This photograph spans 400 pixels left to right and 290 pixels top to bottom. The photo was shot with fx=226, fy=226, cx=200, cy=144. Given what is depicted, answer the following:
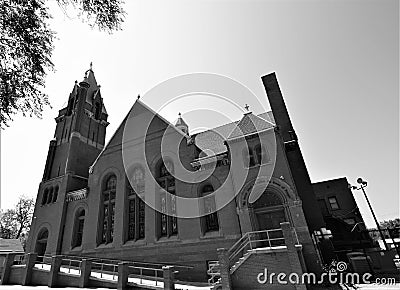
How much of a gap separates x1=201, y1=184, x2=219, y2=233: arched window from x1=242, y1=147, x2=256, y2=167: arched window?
3.23 metres

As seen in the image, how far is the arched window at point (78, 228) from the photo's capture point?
22062mm

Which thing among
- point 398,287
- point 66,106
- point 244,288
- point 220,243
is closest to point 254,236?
point 220,243

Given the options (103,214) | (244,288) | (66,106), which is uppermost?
(66,106)

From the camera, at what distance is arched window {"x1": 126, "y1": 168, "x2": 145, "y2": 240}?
19453mm

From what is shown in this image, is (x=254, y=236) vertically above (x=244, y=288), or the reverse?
(x=254, y=236)

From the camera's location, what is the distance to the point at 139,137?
22453mm

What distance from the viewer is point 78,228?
74.9 ft

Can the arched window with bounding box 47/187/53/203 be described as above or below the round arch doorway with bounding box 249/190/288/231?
above

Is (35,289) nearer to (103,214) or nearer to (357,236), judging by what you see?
(103,214)

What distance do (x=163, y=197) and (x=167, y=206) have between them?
→ 3.08 feet

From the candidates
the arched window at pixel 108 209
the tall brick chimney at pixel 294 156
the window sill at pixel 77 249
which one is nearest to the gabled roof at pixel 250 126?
the tall brick chimney at pixel 294 156

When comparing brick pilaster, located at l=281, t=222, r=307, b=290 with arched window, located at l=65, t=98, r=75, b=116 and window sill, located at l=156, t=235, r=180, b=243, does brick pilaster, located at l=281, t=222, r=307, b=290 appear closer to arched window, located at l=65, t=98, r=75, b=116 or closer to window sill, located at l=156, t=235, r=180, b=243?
window sill, located at l=156, t=235, r=180, b=243

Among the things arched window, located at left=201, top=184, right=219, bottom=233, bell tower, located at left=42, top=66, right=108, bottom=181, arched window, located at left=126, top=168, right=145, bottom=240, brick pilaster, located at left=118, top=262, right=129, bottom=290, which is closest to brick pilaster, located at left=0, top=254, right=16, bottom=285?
bell tower, located at left=42, top=66, right=108, bottom=181

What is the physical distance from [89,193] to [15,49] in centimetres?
1914
